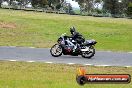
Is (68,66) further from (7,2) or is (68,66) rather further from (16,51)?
(7,2)

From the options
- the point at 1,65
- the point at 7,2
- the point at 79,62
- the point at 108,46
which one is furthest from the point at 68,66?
the point at 7,2

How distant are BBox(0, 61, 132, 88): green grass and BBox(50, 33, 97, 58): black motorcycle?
9.90ft

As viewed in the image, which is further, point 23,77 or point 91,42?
point 91,42

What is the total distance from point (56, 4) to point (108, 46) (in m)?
87.7

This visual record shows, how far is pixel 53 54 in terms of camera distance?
2008 cm

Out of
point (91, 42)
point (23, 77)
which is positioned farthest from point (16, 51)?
point (23, 77)

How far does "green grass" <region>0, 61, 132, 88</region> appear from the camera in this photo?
443 inches

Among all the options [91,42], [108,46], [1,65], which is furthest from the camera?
[108,46]

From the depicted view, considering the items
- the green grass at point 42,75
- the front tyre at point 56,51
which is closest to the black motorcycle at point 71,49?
the front tyre at point 56,51

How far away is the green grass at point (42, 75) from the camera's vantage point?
443 inches

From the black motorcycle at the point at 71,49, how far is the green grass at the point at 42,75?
3.02 meters

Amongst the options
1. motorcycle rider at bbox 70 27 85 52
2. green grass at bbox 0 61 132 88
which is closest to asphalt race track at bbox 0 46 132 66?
motorcycle rider at bbox 70 27 85 52

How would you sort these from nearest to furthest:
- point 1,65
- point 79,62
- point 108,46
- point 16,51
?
1. point 1,65
2. point 79,62
3. point 16,51
4. point 108,46

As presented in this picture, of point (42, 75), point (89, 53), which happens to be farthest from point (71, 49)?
point (42, 75)
